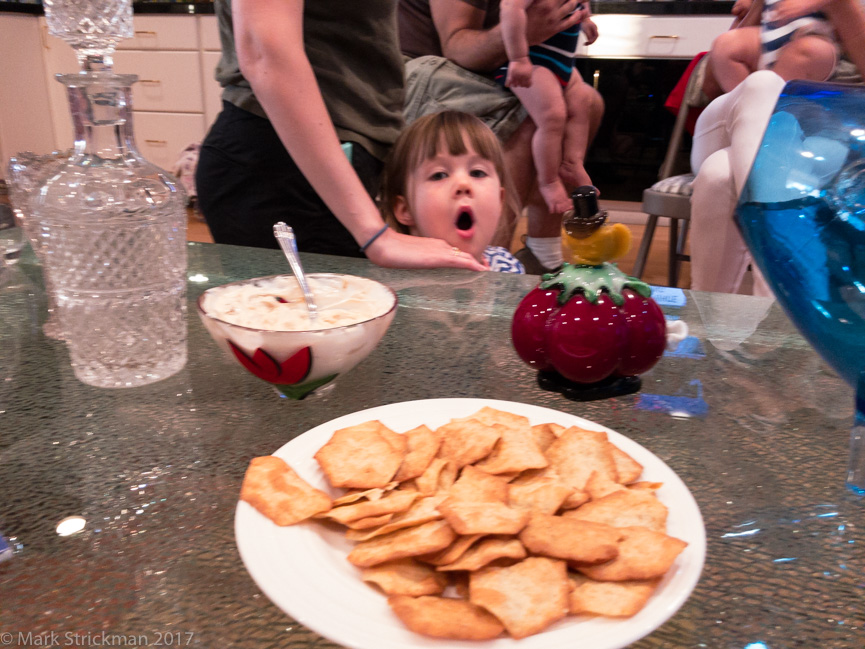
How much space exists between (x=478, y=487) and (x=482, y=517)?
0.04 meters

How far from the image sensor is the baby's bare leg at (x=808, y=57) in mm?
774

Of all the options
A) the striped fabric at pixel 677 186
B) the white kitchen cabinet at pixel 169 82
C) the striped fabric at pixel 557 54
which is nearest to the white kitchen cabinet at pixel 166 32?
the white kitchen cabinet at pixel 169 82

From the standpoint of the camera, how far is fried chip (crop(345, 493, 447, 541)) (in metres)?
0.36

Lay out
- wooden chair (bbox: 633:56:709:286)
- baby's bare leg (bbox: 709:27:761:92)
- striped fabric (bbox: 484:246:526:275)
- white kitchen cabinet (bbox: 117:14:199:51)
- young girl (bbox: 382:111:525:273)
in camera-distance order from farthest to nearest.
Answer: white kitchen cabinet (bbox: 117:14:199:51)
wooden chair (bbox: 633:56:709:286)
striped fabric (bbox: 484:246:526:275)
young girl (bbox: 382:111:525:273)
baby's bare leg (bbox: 709:27:761:92)

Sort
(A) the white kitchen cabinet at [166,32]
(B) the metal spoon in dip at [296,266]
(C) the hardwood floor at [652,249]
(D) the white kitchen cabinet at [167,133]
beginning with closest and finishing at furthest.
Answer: (B) the metal spoon in dip at [296,266] → (C) the hardwood floor at [652,249] → (A) the white kitchen cabinet at [166,32] → (D) the white kitchen cabinet at [167,133]

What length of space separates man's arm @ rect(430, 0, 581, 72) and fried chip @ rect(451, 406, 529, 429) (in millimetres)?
1714

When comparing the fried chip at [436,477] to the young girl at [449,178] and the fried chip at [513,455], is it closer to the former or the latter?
the fried chip at [513,455]

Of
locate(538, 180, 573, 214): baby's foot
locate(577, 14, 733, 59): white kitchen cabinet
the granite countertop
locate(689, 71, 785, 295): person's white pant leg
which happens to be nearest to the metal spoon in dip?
locate(689, 71, 785, 295): person's white pant leg

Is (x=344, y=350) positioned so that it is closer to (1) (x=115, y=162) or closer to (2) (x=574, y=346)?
(2) (x=574, y=346)

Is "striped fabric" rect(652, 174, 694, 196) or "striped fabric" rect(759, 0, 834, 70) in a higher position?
"striped fabric" rect(759, 0, 834, 70)

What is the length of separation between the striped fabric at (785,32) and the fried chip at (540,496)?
657 millimetres

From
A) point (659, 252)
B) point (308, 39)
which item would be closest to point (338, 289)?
point (308, 39)

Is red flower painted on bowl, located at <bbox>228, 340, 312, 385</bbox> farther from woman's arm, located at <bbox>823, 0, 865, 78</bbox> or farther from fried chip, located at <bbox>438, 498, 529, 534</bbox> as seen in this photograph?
woman's arm, located at <bbox>823, 0, 865, 78</bbox>
